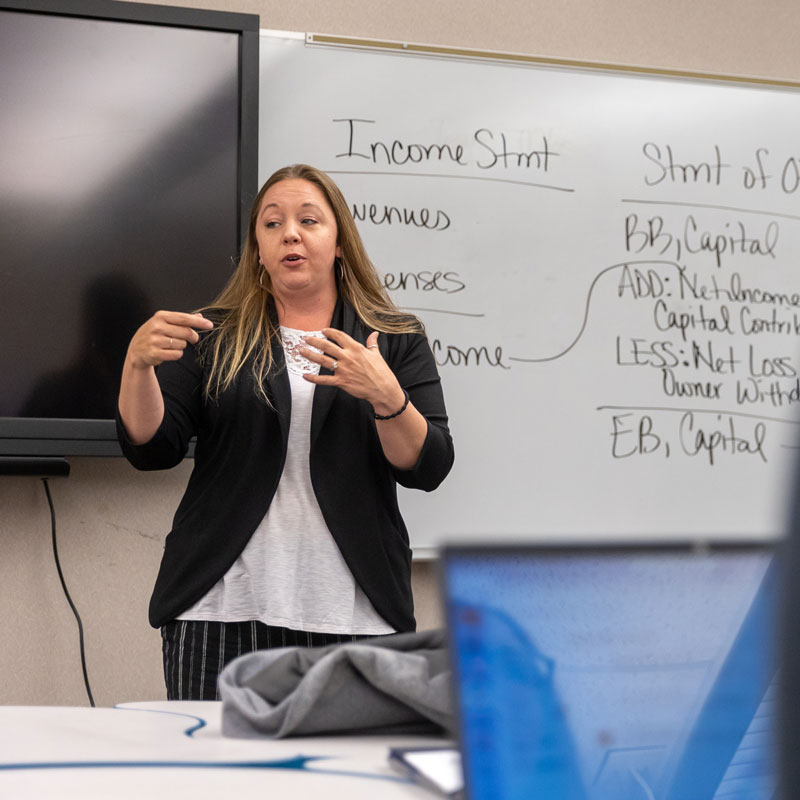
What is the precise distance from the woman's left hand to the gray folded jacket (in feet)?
1.90

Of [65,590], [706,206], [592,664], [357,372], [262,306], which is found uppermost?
[706,206]

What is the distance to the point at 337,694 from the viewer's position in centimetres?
71

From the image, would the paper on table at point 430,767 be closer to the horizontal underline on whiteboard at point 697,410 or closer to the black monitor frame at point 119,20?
the black monitor frame at point 119,20

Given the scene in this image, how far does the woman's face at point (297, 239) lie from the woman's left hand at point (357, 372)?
232 millimetres

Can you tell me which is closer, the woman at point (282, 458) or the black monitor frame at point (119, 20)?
the woman at point (282, 458)

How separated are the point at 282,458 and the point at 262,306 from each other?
0.29 metres

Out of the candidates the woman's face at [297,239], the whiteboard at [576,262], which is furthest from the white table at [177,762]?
the whiteboard at [576,262]

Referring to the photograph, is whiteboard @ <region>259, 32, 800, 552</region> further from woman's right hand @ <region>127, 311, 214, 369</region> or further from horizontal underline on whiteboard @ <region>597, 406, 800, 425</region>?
woman's right hand @ <region>127, 311, 214, 369</region>

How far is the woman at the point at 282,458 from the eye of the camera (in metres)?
A: 1.31

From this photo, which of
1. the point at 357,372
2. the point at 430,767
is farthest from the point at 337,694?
the point at 357,372

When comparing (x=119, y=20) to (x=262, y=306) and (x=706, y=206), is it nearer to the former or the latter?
(x=262, y=306)

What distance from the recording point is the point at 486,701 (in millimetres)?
432

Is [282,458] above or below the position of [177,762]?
above

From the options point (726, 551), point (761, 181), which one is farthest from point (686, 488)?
point (726, 551)
